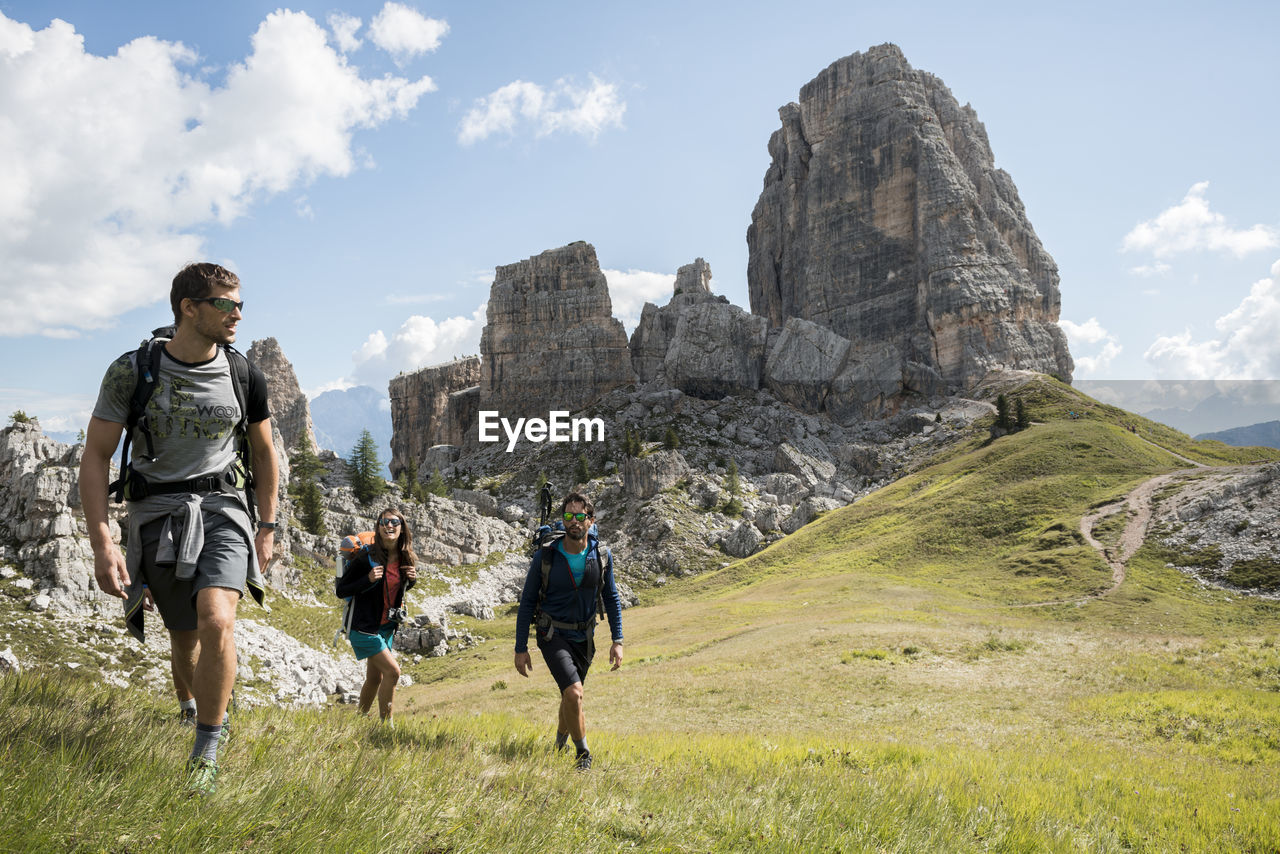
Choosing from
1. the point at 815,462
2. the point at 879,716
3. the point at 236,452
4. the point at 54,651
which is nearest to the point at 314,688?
the point at 54,651

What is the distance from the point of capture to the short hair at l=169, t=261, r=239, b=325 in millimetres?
5234

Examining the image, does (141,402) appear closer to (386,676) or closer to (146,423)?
(146,423)

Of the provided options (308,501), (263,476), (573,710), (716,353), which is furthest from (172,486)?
(716,353)

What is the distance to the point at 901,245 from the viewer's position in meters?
138

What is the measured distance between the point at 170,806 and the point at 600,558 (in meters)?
5.48

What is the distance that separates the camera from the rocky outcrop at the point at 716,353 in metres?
132

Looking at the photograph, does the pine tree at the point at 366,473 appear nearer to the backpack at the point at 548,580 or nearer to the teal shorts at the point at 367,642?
the teal shorts at the point at 367,642

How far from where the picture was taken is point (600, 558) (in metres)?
8.80

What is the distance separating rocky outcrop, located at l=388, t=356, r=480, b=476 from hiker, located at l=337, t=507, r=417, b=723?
140533mm

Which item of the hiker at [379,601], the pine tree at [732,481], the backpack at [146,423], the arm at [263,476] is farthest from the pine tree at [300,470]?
the backpack at [146,423]

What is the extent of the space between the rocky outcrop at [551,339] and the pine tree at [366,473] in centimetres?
6667

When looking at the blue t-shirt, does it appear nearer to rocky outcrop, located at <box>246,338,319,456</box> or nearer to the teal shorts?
the teal shorts

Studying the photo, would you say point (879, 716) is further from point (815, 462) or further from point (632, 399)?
point (632, 399)
